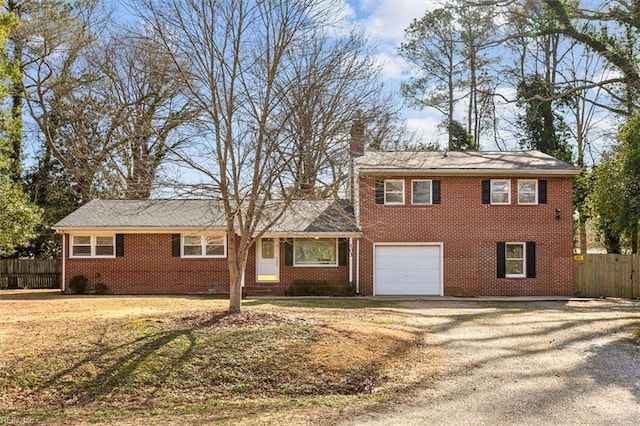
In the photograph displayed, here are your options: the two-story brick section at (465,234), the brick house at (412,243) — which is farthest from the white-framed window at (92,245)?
the two-story brick section at (465,234)

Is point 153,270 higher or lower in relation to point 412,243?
lower

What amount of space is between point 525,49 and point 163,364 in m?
31.6

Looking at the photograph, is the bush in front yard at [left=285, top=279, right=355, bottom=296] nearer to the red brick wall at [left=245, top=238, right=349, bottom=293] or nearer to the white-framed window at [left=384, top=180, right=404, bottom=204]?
the red brick wall at [left=245, top=238, right=349, bottom=293]

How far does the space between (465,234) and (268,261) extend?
24.2 ft

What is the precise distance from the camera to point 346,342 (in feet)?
35.7

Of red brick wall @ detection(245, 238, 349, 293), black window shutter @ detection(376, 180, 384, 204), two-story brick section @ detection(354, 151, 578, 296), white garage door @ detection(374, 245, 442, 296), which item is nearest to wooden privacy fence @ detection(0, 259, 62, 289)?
red brick wall @ detection(245, 238, 349, 293)

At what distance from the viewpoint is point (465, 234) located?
21.9m

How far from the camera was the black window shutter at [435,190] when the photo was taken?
21906mm

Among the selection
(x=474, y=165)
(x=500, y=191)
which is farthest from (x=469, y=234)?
(x=474, y=165)

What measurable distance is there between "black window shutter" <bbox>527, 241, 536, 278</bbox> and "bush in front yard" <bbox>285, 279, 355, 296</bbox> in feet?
21.6

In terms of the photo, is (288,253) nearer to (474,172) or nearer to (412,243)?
(412,243)

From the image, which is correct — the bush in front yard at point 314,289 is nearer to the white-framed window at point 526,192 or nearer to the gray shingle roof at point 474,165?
the gray shingle roof at point 474,165

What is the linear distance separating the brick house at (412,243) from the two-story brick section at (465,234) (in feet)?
0.12

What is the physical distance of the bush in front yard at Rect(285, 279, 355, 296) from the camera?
71.3ft
